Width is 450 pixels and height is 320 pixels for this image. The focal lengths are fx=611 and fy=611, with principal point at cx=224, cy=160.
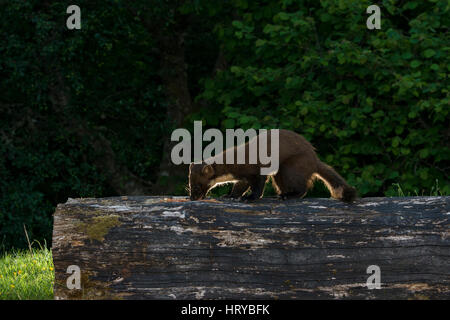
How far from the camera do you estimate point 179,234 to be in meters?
4.63

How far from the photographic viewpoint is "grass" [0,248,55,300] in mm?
5641

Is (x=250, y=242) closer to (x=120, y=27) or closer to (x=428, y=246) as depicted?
(x=428, y=246)

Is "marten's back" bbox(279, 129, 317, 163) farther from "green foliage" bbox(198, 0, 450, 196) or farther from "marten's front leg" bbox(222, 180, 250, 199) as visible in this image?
"green foliage" bbox(198, 0, 450, 196)

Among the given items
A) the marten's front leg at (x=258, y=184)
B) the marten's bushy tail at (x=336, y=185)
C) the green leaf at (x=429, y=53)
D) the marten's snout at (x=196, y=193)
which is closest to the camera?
the marten's bushy tail at (x=336, y=185)

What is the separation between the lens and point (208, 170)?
19.1 feet

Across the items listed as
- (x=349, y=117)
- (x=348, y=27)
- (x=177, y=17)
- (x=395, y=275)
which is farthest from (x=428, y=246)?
(x=177, y=17)

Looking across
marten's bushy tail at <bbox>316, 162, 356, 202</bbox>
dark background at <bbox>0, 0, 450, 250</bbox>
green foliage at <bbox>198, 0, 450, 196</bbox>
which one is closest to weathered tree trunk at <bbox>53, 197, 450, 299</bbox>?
marten's bushy tail at <bbox>316, 162, 356, 202</bbox>

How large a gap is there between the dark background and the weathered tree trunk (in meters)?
3.58

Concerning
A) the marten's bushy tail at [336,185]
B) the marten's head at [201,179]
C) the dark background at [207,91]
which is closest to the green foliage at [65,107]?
the dark background at [207,91]

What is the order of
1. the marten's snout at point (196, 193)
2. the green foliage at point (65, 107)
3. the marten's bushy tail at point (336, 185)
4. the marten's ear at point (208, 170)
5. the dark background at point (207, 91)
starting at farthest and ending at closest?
the green foliage at point (65, 107), the dark background at point (207, 91), the marten's ear at point (208, 170), the marten's snout at point (196, 193), the marten's bushy tail at point (336, 185)

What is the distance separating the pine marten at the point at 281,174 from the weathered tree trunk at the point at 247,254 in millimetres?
813

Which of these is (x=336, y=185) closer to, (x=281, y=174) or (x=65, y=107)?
(x=281, y=174)

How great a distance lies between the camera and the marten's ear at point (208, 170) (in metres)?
5.80

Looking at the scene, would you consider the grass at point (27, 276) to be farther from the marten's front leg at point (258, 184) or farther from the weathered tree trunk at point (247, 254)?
the marten's front leg at point (258, 184)
